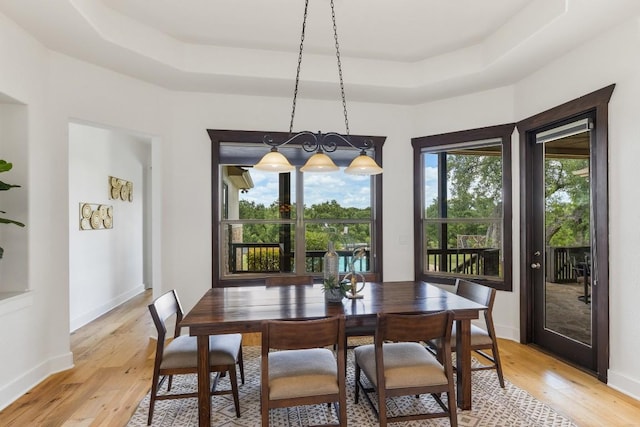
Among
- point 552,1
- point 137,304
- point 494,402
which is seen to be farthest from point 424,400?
point 137,304

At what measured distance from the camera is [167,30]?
3.36 meters

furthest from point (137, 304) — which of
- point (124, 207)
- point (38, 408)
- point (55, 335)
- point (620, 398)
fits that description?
point (620, 398)

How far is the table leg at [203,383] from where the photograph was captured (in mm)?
2156

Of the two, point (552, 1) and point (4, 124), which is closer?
point (552, 1)

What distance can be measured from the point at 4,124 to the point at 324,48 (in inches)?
118

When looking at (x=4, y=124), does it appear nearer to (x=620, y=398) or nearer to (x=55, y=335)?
(x=55, y=335)

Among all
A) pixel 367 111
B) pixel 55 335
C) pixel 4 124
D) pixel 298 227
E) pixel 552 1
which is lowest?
pixel 55 335

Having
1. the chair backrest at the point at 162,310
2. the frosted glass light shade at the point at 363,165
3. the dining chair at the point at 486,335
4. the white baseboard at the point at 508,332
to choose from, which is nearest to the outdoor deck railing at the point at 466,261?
the white baseboard at the point at 508,332

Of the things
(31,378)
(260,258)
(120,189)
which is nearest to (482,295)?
(260,258)

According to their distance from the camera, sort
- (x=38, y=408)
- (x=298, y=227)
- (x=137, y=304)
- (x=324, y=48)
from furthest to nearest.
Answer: (x=137, y=304) < (x=298, y=227) < (x=324, y=48) < (x=38, y=408)

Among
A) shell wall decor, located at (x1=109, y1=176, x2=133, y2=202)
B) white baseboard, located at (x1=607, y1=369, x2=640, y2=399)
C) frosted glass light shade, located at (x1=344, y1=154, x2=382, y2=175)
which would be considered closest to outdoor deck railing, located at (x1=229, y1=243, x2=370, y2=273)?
frosted glass light shade, located at (x1=344, y1=154, x2=382, y2=175)

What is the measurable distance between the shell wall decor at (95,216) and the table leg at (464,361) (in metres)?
4.74

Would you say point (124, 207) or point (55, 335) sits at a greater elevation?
point (124, 207)

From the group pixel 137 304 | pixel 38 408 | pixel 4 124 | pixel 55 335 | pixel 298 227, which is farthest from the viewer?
pixel 137 304
